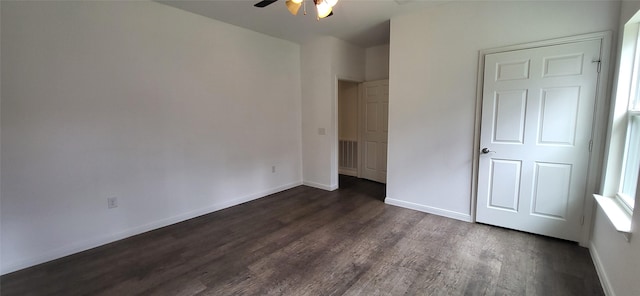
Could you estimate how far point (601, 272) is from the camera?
6.67ft

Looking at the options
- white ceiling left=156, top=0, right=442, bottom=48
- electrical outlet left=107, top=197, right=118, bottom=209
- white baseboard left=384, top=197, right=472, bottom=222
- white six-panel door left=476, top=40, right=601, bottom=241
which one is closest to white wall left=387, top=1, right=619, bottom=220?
white baseboard left=384, top=197, right=472, bottom=222

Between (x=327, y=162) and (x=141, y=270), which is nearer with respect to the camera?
(x=141, y=270)

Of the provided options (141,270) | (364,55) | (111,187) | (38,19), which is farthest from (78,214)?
(364,55)

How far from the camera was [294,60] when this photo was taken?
4.56m

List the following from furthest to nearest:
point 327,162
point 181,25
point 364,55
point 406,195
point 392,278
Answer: point 364,55, point 327,162, point 406,195, point 181,25, point 392,278

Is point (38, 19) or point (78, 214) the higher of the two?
point (38, 19)

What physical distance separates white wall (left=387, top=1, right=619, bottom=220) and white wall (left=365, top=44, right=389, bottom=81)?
1.37m

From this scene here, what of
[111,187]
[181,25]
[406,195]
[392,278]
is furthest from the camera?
[406,195]

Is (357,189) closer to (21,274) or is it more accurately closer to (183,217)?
(183,217)

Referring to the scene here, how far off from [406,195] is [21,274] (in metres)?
4.01

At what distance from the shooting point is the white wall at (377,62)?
482 cm

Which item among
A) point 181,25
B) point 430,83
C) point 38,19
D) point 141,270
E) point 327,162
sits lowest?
point 141,270

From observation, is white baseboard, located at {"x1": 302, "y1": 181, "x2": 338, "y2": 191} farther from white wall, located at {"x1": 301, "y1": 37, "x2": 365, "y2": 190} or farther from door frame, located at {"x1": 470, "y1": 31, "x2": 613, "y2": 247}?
door frame, located at {"x1": 470, "y1": 31, "x2": 613, "y2": 247}

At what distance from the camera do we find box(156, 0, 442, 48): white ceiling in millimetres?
3000
